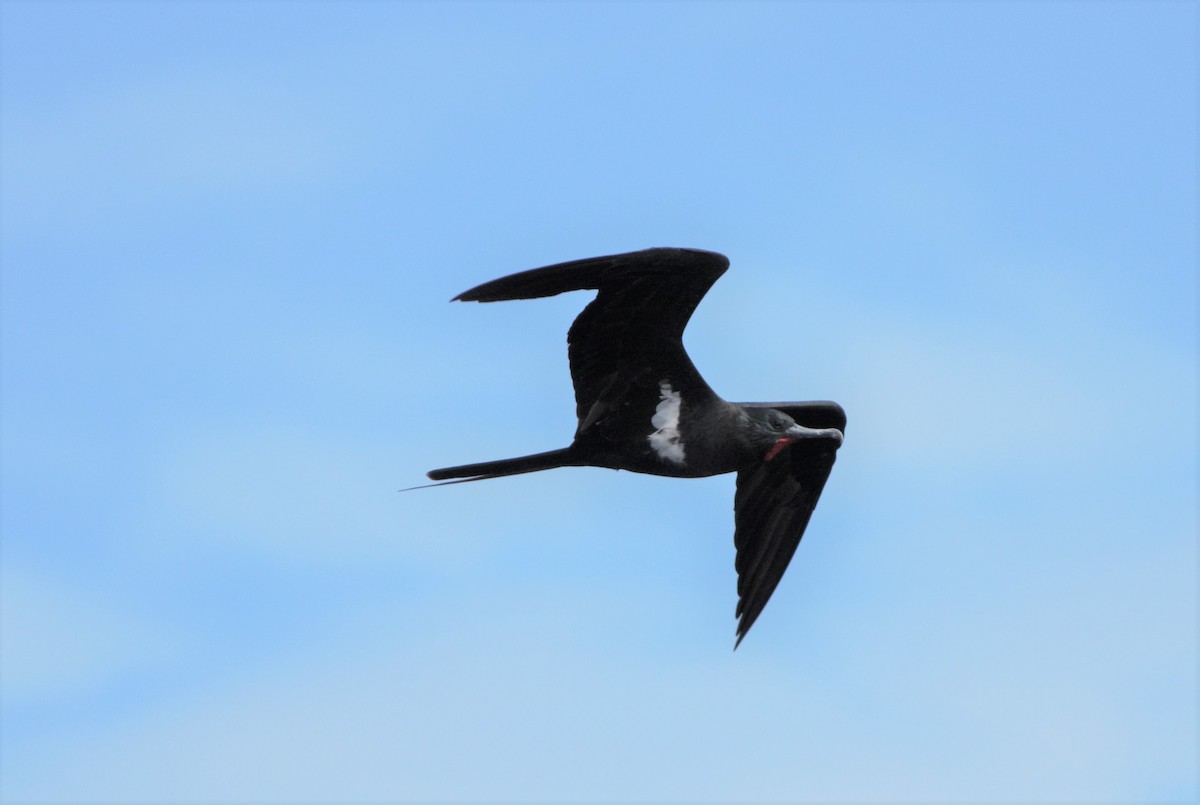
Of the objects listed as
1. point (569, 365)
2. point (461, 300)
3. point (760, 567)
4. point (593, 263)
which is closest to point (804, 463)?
point (760, 567)

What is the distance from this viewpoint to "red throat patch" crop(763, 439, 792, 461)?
9.64m

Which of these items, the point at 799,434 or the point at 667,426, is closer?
the point at 667,426

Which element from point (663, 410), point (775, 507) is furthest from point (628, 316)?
point (775, 507)

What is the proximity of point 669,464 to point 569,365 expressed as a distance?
32.3 inches

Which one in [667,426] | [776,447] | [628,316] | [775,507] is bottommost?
[775,507]

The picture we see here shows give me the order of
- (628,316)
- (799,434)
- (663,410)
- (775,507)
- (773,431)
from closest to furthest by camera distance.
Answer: (628,316) < (663,410) < (773,431) < (799,434) < (775,507)

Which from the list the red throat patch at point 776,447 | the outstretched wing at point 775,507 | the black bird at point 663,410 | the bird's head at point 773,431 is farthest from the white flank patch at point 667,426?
the outstretched wing at point 775,507

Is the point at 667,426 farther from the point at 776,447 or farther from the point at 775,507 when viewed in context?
the point at 775,507

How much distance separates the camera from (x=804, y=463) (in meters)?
10.3

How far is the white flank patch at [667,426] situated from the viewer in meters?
9.14

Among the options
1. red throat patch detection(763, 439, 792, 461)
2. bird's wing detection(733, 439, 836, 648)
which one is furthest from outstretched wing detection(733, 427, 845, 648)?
red throat patch detection(763, 439, 792, 461)

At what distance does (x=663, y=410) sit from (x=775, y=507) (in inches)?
57.9

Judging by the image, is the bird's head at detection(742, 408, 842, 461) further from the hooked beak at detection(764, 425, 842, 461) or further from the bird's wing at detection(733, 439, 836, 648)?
the bird's wing at detection(733, 439, 836, 648)

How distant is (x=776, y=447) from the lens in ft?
32.0
